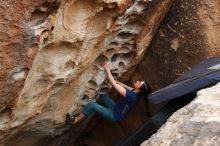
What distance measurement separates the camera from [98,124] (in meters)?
5.58

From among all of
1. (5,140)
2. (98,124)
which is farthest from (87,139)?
(5,140)

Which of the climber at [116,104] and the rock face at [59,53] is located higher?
the rock face at [59,53]

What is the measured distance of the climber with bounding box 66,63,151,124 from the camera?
438cm

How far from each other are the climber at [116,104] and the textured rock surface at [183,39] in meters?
0.38

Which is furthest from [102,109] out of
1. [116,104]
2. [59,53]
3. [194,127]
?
[194,127]

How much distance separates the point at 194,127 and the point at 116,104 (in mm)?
1921

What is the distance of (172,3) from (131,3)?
2.30 feet

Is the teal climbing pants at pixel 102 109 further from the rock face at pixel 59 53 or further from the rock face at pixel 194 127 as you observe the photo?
the rock face at pixel 194 127

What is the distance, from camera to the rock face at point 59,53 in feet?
10.9

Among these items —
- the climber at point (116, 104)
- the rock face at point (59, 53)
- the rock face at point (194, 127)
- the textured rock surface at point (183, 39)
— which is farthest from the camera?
the textured rock surface at point (183, 39)

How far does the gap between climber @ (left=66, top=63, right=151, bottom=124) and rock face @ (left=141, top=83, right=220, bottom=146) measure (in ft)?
4.44

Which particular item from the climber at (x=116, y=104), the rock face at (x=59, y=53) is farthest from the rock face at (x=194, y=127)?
the climber at (x=116, y=104)

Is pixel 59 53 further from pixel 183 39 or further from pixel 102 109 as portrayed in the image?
pixel 183 39

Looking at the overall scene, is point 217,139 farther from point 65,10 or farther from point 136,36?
point 136,36
